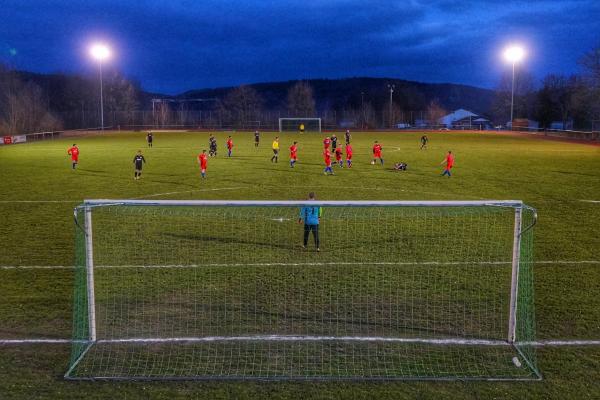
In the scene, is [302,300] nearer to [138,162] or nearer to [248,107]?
[138,162]

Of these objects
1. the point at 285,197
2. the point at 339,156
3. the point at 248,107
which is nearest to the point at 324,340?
the point at 285,197

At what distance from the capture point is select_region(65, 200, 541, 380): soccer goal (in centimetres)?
748

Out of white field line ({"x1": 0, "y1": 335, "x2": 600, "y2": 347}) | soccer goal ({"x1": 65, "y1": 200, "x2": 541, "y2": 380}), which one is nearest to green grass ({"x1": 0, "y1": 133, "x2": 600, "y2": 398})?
white field line ({"x1": 0, "y1": 335, "x2": 600, "y2": 347})

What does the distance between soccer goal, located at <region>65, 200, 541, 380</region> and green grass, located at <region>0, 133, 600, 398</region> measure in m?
0.31

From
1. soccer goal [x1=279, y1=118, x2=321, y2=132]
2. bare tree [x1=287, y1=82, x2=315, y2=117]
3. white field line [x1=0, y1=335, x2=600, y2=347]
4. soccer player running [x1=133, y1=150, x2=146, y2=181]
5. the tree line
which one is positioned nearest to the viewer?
white field line [x1=0, y1=335, x2=600, y2=347]

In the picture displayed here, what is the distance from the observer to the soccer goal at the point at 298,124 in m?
90.2

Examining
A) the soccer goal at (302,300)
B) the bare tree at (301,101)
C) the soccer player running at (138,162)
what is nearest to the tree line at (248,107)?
the bare tree at (301,101)

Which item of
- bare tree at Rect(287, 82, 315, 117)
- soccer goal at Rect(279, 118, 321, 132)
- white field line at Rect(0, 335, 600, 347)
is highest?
bare tree at Rect(287, 82, 315, 117)

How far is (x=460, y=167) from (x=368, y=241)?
20.3m

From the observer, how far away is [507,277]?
11.2 metres

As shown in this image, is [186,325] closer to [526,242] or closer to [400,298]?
[400,298]

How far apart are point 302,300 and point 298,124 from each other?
3265 inches

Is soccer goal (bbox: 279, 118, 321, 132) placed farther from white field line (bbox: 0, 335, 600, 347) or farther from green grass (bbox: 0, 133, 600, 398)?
white field line (bbox: 0, 335, 600, 347)

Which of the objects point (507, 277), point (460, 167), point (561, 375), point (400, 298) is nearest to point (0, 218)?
point (400, 298)
